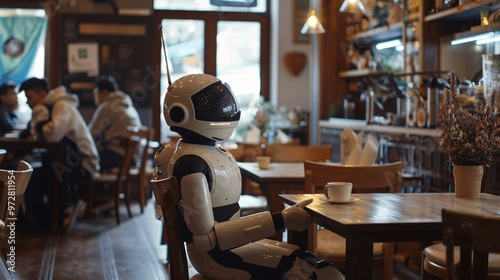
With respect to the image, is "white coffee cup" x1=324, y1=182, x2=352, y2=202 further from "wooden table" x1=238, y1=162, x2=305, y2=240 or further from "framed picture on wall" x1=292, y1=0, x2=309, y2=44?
"framed picture on wall" x1=292, y1=0, x2=309, y2=44

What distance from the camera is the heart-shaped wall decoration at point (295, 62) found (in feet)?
28.6

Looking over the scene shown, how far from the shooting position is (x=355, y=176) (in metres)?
3.06

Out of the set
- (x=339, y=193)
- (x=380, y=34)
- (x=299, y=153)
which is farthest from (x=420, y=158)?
(x=339, y=193)

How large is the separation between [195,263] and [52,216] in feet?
14.0

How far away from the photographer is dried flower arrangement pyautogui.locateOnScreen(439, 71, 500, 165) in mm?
2523

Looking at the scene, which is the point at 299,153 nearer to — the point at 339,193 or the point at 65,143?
the point at 339,193

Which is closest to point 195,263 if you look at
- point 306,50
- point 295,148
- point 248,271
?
point 248,271

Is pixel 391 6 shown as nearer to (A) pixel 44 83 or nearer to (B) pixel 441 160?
(B) pixel 441 160

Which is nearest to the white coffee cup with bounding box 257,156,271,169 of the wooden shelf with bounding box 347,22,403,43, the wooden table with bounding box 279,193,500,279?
the wooden table with bounding box 279,193,500,279

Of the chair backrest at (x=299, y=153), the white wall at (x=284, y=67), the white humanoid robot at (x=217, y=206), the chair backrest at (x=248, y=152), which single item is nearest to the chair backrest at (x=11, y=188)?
the white humanoid robot at (x=217, y=206)

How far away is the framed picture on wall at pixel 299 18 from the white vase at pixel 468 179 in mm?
6241

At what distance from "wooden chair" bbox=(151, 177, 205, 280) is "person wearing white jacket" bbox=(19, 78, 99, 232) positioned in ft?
13.6

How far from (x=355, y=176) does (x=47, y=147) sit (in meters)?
3.83

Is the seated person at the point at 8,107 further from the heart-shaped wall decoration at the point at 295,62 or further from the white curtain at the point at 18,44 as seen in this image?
the heart-shaped wall decoration at the point at 295,62
